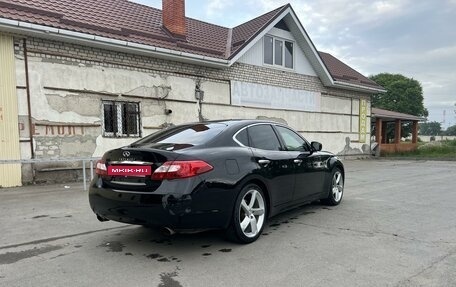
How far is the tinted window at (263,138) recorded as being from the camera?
4.89 meters

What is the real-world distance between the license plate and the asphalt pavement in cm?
90

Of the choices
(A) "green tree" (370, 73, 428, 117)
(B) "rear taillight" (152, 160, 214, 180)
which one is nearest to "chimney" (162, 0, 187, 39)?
(B) "rear taillight" (152, 160, 214, 180)

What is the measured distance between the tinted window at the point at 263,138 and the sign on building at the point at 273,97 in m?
9.04

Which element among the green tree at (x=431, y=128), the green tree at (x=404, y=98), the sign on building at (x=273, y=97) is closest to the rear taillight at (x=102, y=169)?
the sign on building at (x=273, y=97)

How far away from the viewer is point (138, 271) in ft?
11.7

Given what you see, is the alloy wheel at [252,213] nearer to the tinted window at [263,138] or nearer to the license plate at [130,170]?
the tinted window at [263,138]

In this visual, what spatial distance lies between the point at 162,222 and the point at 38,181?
730cm

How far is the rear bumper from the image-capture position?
3701 millimetres

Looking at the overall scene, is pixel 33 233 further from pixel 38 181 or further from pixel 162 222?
pixel 38 181

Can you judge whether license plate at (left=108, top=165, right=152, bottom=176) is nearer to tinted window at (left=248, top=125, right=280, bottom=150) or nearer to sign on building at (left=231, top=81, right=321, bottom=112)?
tinted window at (left=248, top=125, right=280, bottom=150)

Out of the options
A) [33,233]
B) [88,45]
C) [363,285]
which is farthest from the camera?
[88,45]

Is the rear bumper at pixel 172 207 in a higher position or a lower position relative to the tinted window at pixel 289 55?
lower

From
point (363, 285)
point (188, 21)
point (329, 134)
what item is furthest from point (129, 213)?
point (329, 134)

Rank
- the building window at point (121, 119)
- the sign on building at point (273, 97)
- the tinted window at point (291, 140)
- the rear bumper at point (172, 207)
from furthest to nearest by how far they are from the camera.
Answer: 1. the sign on building at point (273, 97)
2. the building window at point (121, 119)
3. the tinted window at point (291, 140)
4. the rear bumper at point (172, 207)
